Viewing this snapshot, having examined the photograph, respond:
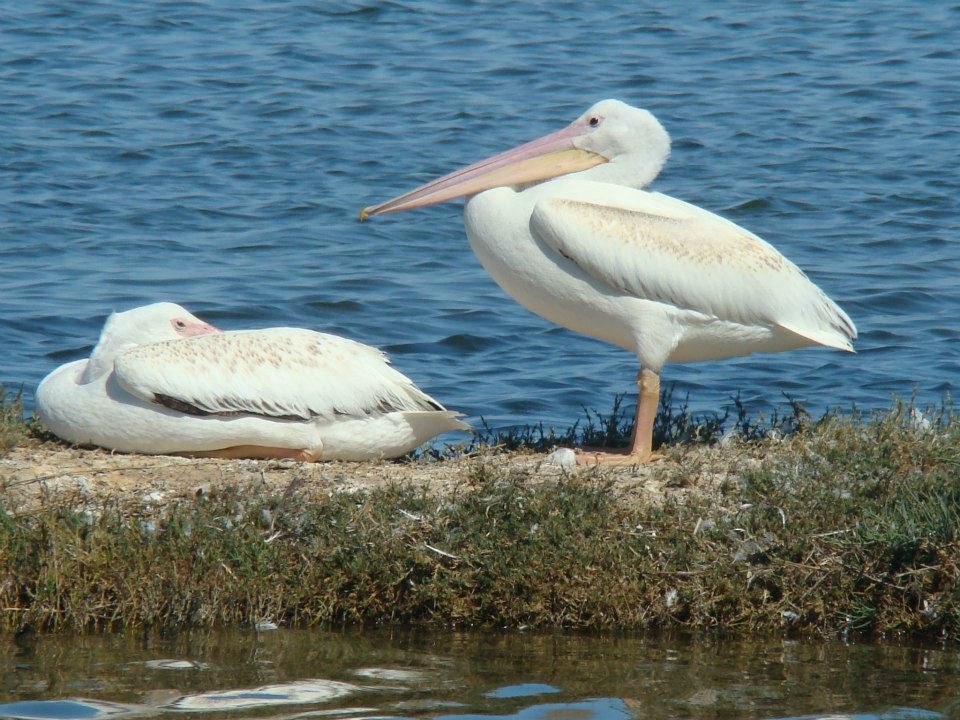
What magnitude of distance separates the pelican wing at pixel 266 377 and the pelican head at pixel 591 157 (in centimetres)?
83

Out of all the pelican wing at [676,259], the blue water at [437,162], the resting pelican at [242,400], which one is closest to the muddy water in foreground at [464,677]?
the resting pelican at [242,400]

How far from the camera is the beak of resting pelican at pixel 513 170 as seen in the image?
657 cm

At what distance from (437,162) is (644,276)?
824cm

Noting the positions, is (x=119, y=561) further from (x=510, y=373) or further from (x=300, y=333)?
(x=510, y=373)

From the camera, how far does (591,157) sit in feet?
22.2

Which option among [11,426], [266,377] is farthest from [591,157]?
[11,426]

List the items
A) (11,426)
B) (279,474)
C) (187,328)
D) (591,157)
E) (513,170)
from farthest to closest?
(591,157) < (513,170) < (187,328) < (11,426) < (279,474)

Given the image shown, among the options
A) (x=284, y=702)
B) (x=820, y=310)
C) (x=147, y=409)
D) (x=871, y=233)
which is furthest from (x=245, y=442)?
(x=871, y=233)

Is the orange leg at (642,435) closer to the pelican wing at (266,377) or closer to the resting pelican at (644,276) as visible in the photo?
the resting pelican at (644,276)

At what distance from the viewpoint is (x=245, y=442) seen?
5.95m

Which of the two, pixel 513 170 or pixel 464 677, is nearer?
pixel 464 677

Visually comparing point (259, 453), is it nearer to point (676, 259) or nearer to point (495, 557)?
point (495, 557)

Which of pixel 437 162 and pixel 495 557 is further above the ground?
pixel 437 162

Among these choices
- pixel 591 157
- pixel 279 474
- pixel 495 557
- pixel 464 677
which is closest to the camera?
pixel 464 677
